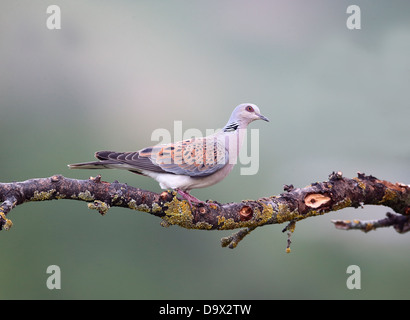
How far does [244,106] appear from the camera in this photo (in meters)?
3.67

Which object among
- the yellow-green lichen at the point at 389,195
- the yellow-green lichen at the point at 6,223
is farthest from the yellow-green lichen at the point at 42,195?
the yellow-green lichen at the point at 389,195

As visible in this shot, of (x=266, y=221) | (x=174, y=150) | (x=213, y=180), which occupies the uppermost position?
(x=174, y=150)

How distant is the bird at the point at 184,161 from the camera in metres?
3.15

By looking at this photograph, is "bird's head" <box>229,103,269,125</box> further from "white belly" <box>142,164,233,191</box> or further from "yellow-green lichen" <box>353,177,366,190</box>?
"yellow-green lichen" <box>353,177,366,190</box>

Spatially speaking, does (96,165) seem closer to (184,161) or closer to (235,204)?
(184,161)

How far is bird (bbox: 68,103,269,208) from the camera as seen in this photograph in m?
3.15

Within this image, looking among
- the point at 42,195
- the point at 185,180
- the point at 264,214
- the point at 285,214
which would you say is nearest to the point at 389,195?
the point at 285,214

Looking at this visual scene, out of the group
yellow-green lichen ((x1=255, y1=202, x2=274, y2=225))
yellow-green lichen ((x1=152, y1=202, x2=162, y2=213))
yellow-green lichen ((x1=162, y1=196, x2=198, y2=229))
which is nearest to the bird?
yellow-green lichen ((x1=162, y1=196, x2=198, y2=229))

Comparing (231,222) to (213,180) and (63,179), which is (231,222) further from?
(63,179)

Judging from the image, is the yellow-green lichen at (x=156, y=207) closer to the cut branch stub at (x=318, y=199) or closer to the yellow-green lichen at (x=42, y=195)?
the yellow-green lichen at (x=42, y=195)

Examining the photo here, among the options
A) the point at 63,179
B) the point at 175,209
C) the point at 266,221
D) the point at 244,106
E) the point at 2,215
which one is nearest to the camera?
the point at 2,215

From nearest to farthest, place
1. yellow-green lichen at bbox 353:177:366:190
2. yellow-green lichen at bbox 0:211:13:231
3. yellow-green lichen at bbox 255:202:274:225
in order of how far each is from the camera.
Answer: yellow-green lichen at bbox 0:211:13:231
yellow-green lichen at bbox 255:202:274:225
yellow-green lichen at bbox 353:177:366:190

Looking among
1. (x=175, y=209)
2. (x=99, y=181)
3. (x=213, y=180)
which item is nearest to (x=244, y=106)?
(x=213, y=180)

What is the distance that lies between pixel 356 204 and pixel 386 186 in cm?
25
